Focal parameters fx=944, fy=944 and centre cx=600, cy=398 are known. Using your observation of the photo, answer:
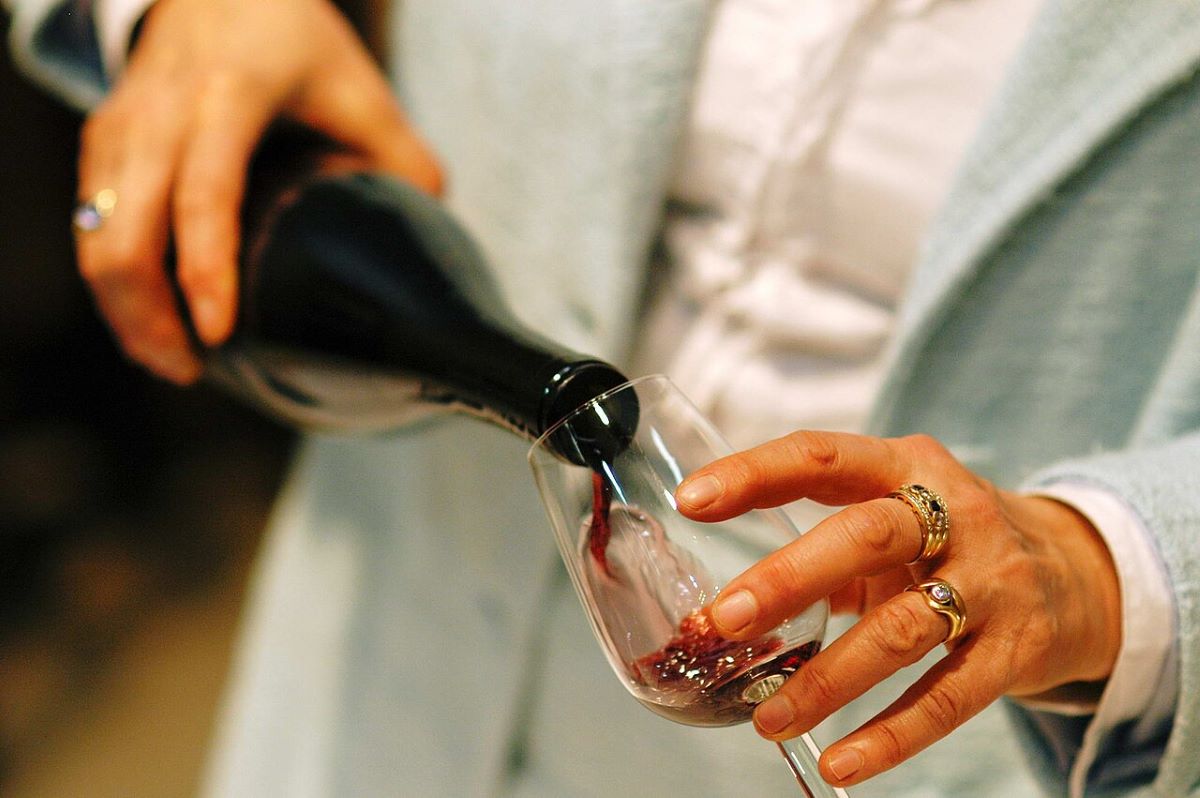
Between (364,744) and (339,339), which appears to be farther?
(364,744)

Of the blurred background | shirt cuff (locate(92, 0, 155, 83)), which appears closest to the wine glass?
shirt cuff (locate(92, 0, 155, 83))

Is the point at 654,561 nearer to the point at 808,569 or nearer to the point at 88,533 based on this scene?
the point at 808,569

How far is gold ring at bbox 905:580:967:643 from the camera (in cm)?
25

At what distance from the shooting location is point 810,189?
1.48 ft

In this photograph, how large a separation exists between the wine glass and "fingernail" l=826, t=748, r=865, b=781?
30mm

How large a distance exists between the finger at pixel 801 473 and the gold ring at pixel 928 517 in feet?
0.04

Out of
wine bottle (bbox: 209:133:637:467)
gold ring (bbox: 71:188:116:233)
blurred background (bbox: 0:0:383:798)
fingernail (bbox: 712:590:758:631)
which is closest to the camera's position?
fingernail (bbox: 712:590:758:631)

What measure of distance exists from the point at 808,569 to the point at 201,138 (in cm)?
36

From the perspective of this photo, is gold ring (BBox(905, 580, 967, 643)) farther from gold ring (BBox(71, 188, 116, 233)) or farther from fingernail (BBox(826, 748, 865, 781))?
gold ring (BBox(71, 188, 116, 233))

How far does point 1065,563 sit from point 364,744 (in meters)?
0.54

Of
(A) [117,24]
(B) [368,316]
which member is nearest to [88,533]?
(A) [117,24]

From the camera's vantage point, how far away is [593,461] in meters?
0.28

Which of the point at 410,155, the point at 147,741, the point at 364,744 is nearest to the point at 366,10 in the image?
the point at 410,155

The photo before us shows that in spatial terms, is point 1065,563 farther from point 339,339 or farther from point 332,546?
point 332,546
